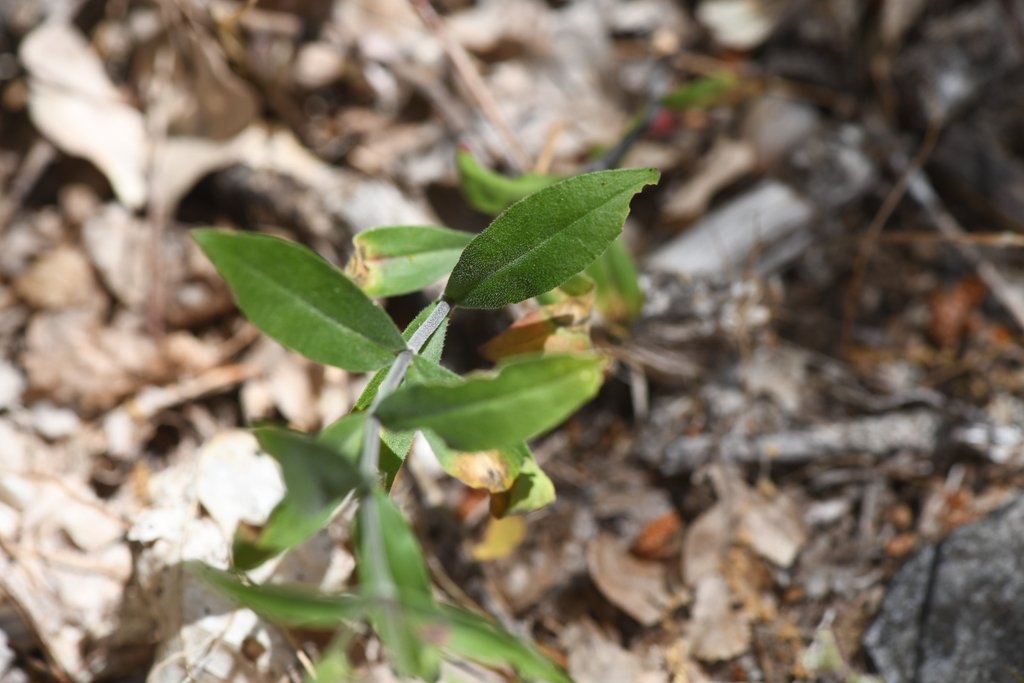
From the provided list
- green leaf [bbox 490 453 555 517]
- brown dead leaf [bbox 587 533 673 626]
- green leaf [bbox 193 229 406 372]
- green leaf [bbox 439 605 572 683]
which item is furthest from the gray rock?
green leaf [bbox 193 229 406 372]

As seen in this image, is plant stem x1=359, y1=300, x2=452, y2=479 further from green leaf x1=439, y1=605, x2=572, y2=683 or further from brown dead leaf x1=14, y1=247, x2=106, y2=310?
brown dead leaf x1=14, y1=247, x2=106, y2=310

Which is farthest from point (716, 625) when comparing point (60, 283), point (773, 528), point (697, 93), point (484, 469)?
point (60, 283)

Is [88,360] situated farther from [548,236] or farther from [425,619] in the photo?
[425,619]

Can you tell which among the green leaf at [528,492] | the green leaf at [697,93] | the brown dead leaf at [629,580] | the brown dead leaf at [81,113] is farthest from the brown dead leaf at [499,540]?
the brown dead leaf at [81,113]

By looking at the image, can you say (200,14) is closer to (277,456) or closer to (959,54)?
(277,456)

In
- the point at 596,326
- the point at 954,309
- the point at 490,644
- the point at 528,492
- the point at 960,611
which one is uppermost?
the point at 490,644

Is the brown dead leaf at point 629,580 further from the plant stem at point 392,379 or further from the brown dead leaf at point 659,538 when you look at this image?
the plant stem at point 392,379
